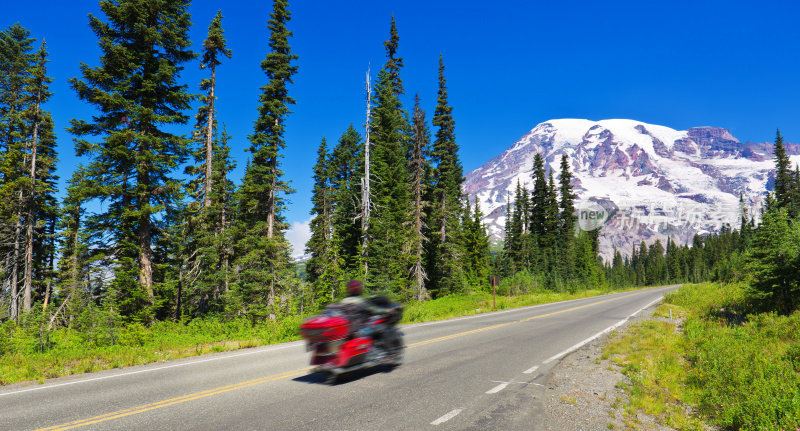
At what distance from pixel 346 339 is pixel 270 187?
55.4 ft

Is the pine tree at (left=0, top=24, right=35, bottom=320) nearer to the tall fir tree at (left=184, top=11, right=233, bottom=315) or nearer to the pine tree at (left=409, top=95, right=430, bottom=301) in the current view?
the tall fir tree at (left=184, top=11, right=233, bottom=315)

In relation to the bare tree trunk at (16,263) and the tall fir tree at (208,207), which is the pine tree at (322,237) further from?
the bare tree trunk at (16,263)

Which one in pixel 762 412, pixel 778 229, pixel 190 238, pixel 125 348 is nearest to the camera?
pixel 762 412

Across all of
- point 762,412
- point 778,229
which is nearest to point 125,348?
point 762,412

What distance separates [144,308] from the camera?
16.4 meters

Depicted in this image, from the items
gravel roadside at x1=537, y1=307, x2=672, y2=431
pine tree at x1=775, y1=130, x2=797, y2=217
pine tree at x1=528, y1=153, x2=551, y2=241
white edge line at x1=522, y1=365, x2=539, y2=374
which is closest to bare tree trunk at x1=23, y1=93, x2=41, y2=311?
white edge line at x1=522, y1=365, x2=539, y2=374

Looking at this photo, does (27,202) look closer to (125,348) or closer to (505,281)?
(125,348)

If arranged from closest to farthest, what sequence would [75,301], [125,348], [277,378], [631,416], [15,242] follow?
1. [631,416]
2. [277,378]
3. [125,348]
4. [75,301]
5. [15,242]

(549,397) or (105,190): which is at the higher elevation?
(105,190)

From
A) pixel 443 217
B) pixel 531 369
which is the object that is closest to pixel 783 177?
pixel 443 217

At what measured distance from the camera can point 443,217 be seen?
34.9 meters

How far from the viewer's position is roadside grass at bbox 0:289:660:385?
914cm

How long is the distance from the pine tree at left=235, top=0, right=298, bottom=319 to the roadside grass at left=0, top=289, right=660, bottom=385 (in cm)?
485

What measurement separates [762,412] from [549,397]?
9.41ft
